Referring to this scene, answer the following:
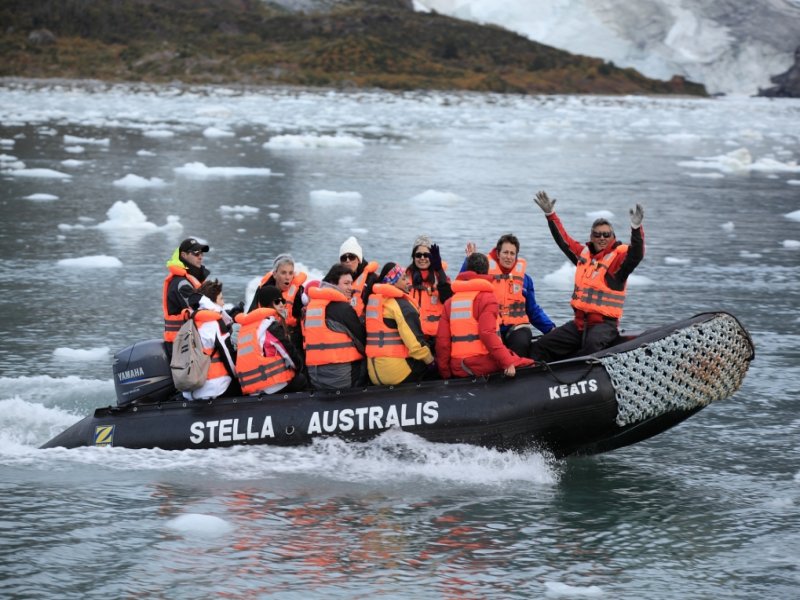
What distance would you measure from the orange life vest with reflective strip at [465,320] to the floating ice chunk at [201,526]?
1.80 meters

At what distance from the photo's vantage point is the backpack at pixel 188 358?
278 inches

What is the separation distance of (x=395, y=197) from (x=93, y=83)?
39.7m

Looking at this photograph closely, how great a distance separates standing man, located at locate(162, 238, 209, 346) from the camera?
24.6 ft

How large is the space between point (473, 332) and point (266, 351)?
1.30 meters

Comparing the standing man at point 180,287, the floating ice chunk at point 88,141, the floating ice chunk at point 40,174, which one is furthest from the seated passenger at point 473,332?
the floating ice chunk at point 88,141

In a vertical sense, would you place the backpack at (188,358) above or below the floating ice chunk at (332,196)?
below

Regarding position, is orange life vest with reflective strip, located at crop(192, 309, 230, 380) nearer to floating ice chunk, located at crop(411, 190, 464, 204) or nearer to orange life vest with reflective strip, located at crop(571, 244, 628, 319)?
orange life vest with reflective strip, located at crop(571, 244, 628, 319)

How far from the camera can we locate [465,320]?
6969 mm

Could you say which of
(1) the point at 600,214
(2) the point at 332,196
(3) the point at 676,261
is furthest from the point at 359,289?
(2) the point at 332,196

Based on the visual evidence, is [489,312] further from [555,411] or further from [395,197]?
[395,197]

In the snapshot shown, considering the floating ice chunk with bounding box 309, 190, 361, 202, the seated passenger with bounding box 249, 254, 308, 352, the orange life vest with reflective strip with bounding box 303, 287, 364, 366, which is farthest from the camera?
Answer: the floating ice chunk with bounding box 309, 190, 361, 202

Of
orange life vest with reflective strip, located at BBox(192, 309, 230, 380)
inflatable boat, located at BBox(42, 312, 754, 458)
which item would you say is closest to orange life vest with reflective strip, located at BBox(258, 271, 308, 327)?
orange life vest with reflective strip, located at BBox(192, 309, 230, 380)

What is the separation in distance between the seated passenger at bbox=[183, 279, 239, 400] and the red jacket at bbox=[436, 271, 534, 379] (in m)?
1.33

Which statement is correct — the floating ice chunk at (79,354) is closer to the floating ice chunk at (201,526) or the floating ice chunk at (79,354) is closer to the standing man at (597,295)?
the floating ice chunk at (201,526)
